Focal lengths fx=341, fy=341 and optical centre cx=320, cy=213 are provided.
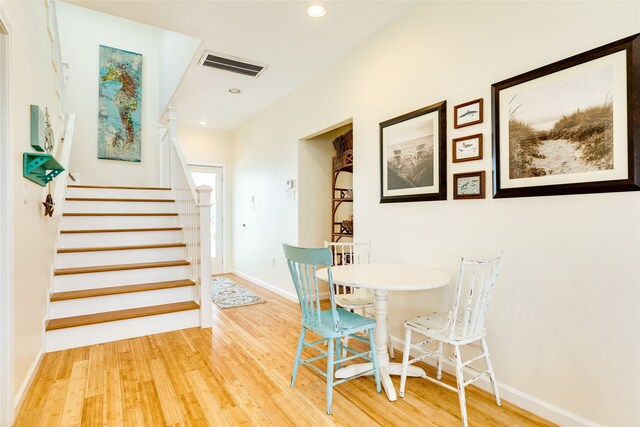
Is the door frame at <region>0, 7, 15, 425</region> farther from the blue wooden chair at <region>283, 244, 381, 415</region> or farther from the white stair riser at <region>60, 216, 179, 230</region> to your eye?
the white stair riser at <region>60, 216, 179, 230</region>

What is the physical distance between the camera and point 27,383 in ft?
6.97

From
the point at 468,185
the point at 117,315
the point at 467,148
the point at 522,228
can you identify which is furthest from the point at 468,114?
the point at 117,315

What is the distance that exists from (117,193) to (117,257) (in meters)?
A: 1.34

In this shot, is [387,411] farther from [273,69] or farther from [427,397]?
[273,69]

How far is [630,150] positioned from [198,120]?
5465 millimetres

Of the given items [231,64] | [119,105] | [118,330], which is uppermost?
[119,105]

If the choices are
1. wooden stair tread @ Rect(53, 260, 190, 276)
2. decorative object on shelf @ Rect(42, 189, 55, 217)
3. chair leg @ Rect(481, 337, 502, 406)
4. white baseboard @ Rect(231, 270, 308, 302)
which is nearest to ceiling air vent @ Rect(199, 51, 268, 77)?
decorative object on shelf @ Rect(42, 189, 55, 217)

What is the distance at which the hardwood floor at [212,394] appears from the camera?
1860 mm

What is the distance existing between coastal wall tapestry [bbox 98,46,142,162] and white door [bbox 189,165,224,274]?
3.56 feet

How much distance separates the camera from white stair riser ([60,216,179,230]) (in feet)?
12.2

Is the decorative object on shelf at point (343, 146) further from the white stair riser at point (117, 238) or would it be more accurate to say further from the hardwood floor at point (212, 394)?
the hardwood floor at point (212, 394)

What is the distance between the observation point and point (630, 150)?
154cm

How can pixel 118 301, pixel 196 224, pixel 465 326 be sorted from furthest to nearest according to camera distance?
pixel 196 224, pixel 118 301, pixel 465 326

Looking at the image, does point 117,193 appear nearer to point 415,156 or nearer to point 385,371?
point 415,156
